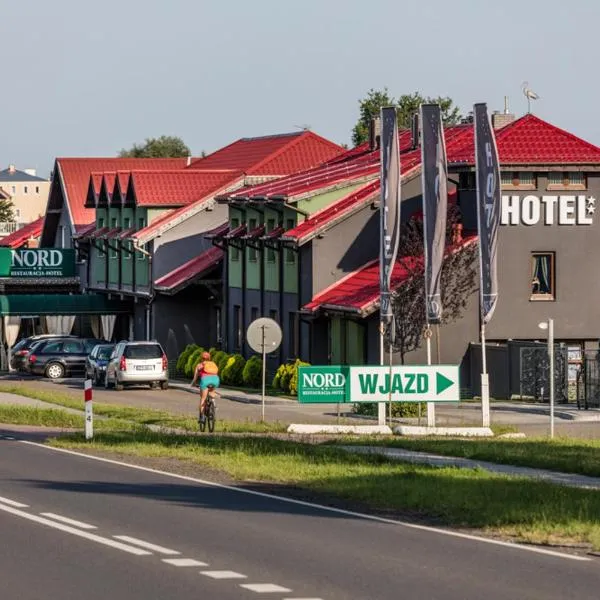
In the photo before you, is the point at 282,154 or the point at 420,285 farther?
the point at 282,154

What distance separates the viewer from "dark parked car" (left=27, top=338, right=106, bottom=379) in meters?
61.7

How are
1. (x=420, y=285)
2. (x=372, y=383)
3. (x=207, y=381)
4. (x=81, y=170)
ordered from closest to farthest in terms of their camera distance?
(x=372, y=383)
(x=207, y=381)
(x=420, y=285)
(x=81, y=170)

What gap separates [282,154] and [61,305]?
36.2 ft

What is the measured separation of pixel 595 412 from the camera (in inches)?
1625

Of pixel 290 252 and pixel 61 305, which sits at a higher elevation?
pixel 290 252

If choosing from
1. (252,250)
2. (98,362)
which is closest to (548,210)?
(252,250)

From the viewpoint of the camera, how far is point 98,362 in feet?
188

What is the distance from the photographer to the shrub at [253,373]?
52938 millimetres

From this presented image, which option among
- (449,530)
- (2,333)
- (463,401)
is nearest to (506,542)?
(449,530)

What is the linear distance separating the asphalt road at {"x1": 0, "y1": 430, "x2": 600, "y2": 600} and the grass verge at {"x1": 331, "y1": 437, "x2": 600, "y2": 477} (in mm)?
5769

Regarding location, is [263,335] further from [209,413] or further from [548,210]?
[548,210]

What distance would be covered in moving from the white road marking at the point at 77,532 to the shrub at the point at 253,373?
3475cm

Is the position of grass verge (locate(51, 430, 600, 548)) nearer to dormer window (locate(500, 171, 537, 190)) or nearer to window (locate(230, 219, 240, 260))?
dormer window (locate(500, 171, 537, 190))

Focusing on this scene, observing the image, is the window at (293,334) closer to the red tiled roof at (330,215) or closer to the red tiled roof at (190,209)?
the red tiled roof at (330,215)
